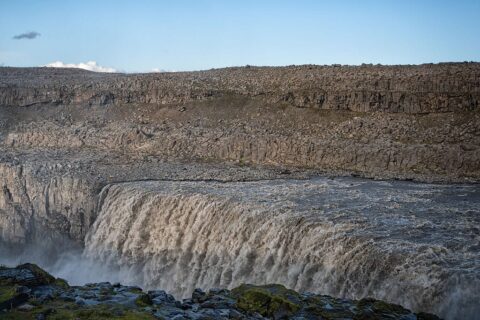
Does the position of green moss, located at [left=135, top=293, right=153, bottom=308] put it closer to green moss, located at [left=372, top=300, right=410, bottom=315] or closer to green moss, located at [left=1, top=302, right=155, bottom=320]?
green moss, located at [left=1, top=302, right=155, bottom=320]

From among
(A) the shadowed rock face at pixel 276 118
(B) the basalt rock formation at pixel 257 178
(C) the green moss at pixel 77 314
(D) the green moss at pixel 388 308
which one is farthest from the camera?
(A) the shadowed rock face at pixel 276 118

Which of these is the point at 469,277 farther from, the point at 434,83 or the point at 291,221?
the point at 434,83

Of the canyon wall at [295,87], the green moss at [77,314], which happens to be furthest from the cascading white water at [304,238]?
the canyon wall at [295,87]

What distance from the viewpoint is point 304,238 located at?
831 inches

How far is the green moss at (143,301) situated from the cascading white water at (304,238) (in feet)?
18.0

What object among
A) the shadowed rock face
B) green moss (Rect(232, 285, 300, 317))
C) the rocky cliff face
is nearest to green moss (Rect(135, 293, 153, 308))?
green moss (Rect(232, 285, 300, 317))

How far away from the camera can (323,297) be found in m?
17.0

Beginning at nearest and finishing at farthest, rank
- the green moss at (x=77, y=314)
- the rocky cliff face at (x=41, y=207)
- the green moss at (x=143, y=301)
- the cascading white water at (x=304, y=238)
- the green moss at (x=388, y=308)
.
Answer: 1. the green moss at (x=77, y=314)
2. the green moss at (x=388, y=308)
3. the green moss at (x=143, y=301)
4. the cascading white water at (x=304, y=238)
5. the rocky cliff face at (x=41, y=207)

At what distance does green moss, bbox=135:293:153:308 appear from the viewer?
16.2 metres

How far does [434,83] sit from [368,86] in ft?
13.5

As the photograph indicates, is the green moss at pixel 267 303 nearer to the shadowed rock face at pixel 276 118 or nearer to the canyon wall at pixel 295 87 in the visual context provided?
the shadowed rock face at pixel 276 118

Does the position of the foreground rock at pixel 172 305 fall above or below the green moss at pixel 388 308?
below

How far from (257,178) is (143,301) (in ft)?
49.2

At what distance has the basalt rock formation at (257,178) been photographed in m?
19.5
